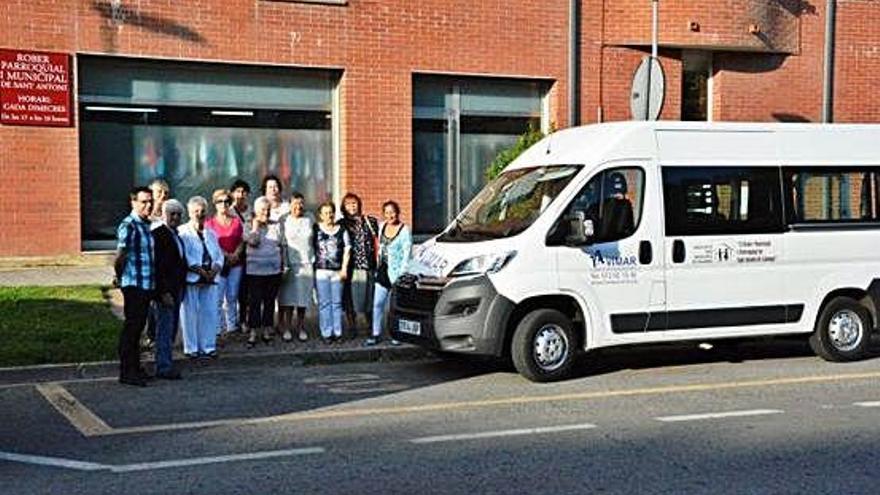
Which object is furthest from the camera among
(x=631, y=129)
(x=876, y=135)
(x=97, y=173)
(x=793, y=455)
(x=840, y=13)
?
(x=840, y=13)

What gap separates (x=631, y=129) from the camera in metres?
10.3

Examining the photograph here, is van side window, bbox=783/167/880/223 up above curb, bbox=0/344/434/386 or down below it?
above

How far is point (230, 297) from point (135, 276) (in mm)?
2094

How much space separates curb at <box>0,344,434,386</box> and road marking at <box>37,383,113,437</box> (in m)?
0.27

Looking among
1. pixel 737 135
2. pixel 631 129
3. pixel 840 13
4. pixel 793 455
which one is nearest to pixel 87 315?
pixel 631 129

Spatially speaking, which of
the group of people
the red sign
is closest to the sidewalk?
the group of people

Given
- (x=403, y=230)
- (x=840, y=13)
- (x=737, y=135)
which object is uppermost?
(x=840, y=13)

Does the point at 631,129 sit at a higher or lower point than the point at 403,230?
higher

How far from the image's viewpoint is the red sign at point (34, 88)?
14.1 meters

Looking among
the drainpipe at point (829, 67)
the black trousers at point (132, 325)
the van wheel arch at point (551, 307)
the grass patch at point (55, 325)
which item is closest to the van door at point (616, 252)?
the van wheel arch at point (551, 307)

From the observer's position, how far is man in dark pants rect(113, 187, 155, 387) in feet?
31.0

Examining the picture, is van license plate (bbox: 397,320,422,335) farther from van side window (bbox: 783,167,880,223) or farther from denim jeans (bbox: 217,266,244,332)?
van side window (bbox: 783,167,880,223)

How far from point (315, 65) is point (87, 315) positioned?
544cm

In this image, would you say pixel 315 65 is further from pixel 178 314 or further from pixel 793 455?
pixel 793 455
